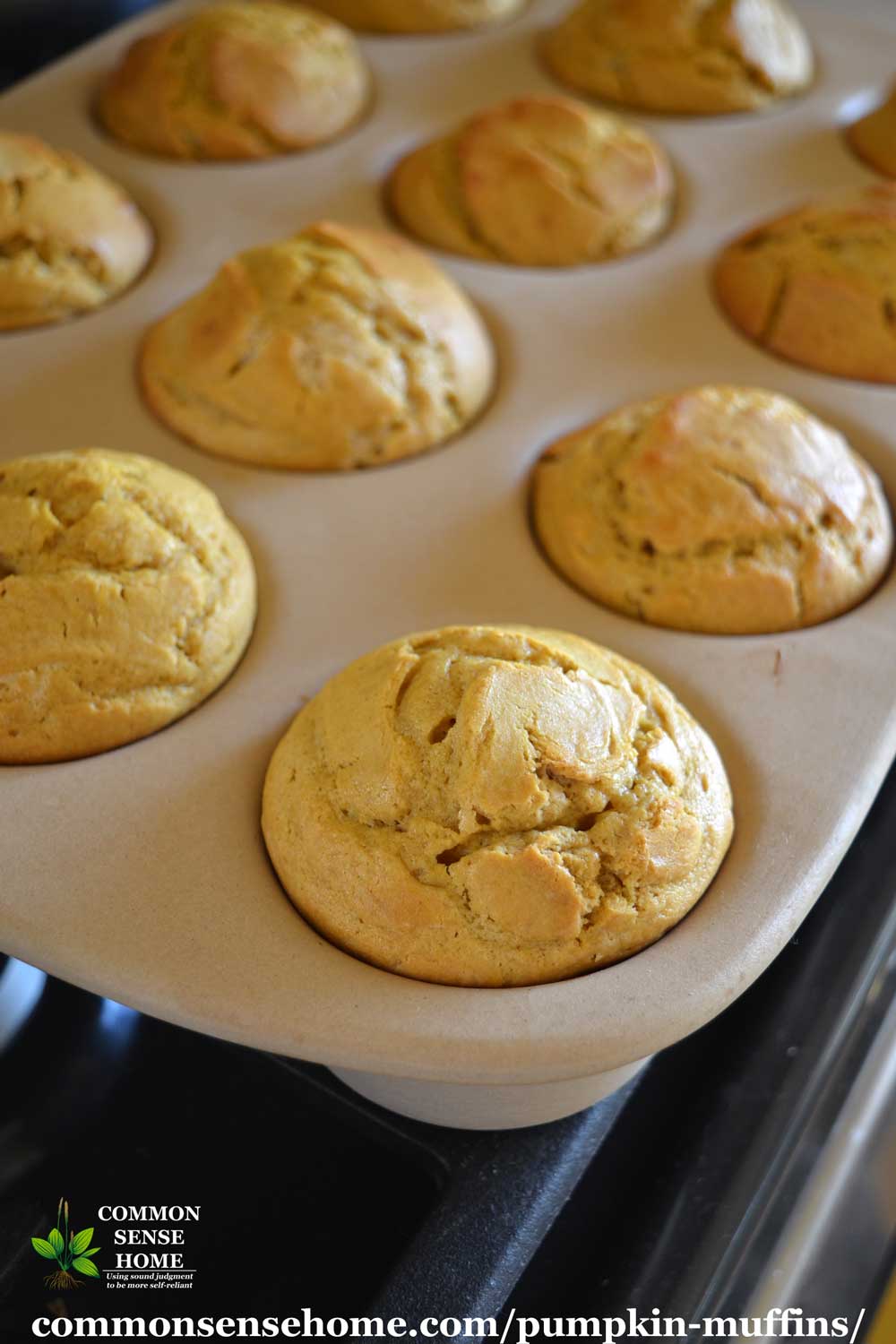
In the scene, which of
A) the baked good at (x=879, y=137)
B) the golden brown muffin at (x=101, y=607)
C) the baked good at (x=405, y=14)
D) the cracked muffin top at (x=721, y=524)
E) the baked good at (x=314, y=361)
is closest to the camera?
the golden brown muffin at (x=101, y=607)

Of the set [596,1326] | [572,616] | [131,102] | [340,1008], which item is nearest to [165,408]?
[572,616]

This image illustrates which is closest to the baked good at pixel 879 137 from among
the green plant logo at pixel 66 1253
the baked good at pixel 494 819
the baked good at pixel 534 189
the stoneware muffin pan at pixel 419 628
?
the stoneware muffin pan at pixel 419 628

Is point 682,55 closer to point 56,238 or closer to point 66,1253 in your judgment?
point 56,238

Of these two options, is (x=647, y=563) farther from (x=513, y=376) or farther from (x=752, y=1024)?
(x=752, y=1024)

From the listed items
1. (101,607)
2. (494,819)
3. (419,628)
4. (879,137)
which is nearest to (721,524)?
(419,628)

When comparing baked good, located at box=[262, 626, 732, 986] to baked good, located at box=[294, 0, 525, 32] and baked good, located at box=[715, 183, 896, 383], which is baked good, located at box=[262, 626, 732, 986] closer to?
baked good, located at box=[715, 183, 896, 383]

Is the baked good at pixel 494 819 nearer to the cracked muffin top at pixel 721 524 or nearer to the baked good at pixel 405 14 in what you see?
A: the cracked muffin top at pixel 721 524
